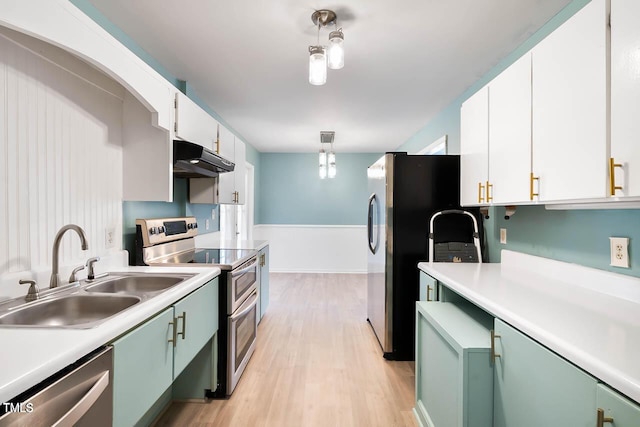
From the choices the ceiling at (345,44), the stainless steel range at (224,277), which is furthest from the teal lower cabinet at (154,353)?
the ceiling at (345,44)

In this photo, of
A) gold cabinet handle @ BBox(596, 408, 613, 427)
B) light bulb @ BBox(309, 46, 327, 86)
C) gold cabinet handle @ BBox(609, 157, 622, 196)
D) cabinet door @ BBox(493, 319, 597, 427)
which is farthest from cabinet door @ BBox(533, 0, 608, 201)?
light bulb @ BBox(309, 46, 327, 86)

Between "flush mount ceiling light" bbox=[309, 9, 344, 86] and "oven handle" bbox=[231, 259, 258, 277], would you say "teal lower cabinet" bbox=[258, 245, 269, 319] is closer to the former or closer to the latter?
"oven handle" bbox=[231, 259, 258, 277]

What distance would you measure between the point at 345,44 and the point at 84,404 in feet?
7.57

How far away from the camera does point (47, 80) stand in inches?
55.7

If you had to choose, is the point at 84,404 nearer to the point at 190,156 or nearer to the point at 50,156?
the point at 50,156

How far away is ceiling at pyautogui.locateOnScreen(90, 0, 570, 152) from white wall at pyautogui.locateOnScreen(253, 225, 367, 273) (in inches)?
117

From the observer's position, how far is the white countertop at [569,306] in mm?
812

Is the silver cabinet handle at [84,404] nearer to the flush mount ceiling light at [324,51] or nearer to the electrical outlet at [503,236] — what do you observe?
the flush mount ceiling light at [324,51]

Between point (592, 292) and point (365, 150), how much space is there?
4873mm

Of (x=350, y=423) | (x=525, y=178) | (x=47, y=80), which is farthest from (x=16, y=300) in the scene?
(x=525, y=178)

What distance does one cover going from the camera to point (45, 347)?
0.83 m

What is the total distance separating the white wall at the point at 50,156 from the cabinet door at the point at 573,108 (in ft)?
7.20

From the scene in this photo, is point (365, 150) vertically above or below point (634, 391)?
above

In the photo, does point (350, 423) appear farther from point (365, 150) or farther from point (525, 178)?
point (365, 150)
